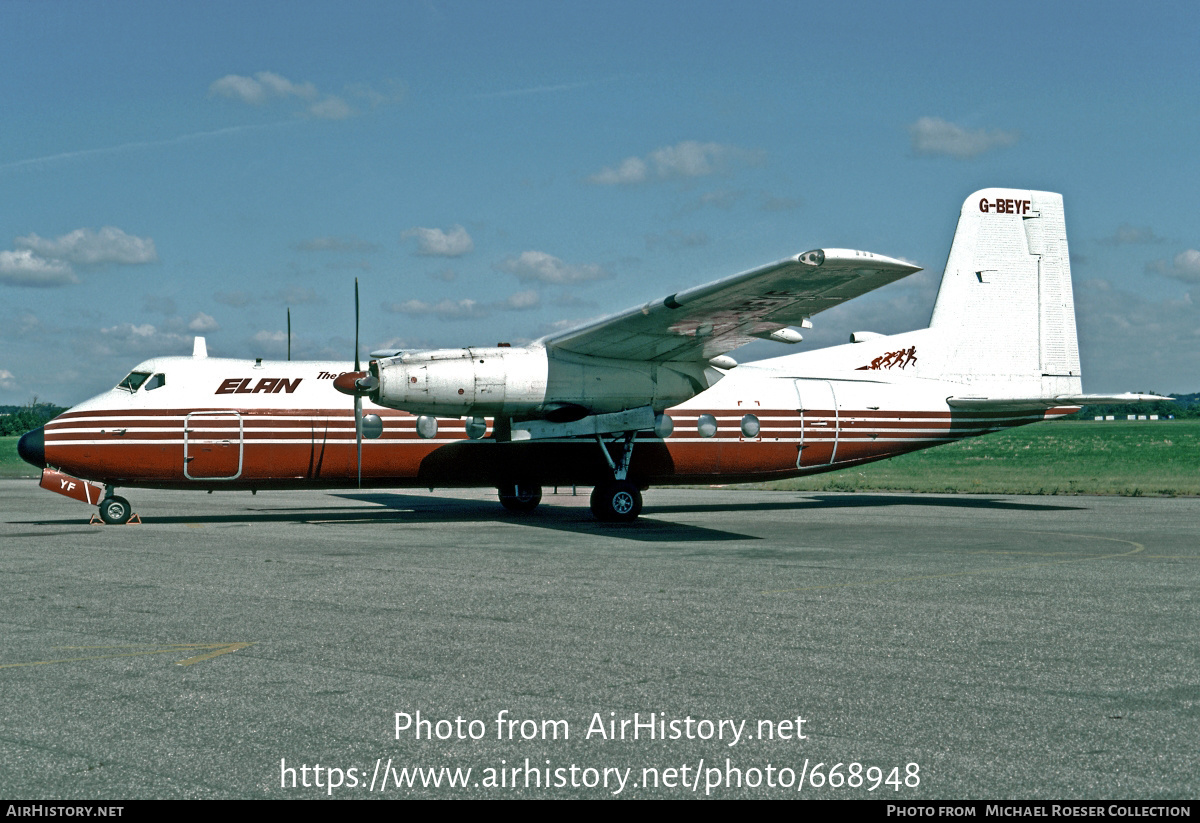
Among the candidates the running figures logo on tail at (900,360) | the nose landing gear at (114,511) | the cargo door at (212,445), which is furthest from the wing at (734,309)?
the nose landing gear at (114,511)

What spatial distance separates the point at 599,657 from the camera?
8086mm

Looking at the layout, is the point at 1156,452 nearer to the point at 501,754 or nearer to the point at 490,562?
the point at 490,562

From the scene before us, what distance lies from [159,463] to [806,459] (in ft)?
48.1

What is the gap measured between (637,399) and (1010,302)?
10.5 meters

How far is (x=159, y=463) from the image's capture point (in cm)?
2084

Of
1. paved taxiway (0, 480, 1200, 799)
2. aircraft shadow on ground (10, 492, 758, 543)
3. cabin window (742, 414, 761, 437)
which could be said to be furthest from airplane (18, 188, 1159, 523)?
paved taxiway (0, 480, 1200, 799)

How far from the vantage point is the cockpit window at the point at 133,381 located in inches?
837

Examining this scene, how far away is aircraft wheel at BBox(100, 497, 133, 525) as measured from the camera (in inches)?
821

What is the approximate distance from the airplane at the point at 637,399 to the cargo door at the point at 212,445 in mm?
39

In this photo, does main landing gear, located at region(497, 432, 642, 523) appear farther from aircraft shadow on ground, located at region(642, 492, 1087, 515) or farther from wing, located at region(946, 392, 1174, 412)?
wing, located at region(946, 392, 1174, 412)

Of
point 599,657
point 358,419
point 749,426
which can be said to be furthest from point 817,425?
point 599,657

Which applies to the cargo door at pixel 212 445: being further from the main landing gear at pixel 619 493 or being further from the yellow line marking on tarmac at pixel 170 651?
the yellow line marking on tarmac at pixel 170 651

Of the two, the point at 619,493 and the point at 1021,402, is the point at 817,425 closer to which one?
the point at 1021,402

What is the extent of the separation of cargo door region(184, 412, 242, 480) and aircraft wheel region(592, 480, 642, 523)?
7744 millimetres
